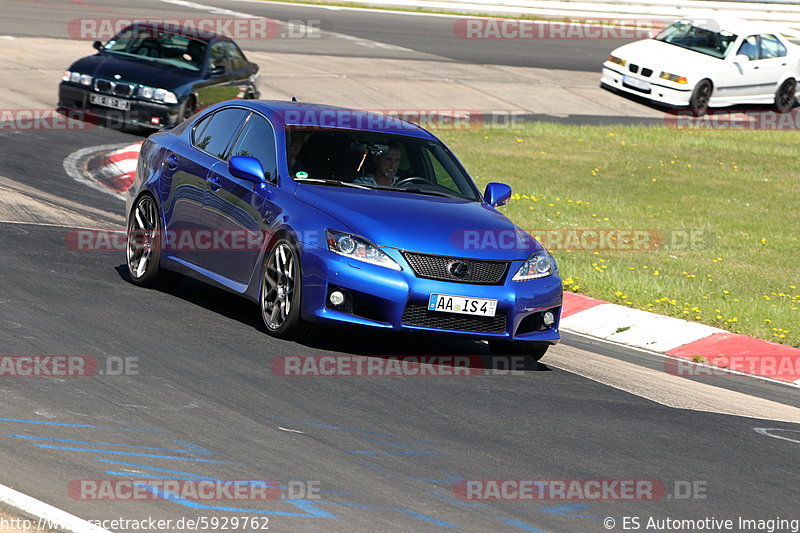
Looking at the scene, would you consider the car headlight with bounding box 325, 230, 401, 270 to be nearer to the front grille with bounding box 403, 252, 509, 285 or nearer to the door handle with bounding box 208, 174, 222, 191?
the front grille with bounding box 403, 252, 509, 285

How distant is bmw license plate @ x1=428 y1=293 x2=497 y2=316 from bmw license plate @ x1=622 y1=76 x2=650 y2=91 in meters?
19.0

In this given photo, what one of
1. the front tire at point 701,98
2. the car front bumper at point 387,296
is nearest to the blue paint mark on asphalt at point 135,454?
the car front bumper at point 387,296

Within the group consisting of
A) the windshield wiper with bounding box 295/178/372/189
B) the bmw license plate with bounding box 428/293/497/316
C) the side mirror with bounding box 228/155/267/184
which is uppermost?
the side mirror with bounding box 228/155/267/184

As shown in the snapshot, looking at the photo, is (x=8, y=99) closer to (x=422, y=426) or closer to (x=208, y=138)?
(x=208, y=138)

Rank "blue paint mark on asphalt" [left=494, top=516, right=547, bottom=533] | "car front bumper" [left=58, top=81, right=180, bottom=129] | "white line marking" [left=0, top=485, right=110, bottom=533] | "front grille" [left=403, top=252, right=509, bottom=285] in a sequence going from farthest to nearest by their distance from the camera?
1. "car front bumper" [left=58, top=81, right=180, bottom=129]
2. "front grille" [left=403, top=252, right=509, bottom=285]
3. "blue paint mark on asphalt" [left=494, top=516, right=547, bottom=533]
4. "white line marking" [left=0, top=485, right=110, bottom=533]

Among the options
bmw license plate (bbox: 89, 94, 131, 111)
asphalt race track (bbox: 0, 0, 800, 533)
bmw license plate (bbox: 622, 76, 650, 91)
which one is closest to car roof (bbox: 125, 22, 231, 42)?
bmw license plate (bbox: 89, 94, 131, 111)

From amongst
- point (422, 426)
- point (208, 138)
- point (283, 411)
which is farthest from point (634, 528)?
point (208, 138)

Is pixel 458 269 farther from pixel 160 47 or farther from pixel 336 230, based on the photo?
pixel 160 47

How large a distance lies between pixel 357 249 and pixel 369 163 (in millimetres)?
1248

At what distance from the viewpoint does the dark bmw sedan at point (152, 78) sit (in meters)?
18.3

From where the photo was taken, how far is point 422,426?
6945 millimetres

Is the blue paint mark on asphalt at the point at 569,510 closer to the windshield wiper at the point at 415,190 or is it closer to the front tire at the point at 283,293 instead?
the front tire at the point at 283,293

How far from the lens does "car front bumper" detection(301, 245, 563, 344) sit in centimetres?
816

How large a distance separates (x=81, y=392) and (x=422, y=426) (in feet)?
5.97
